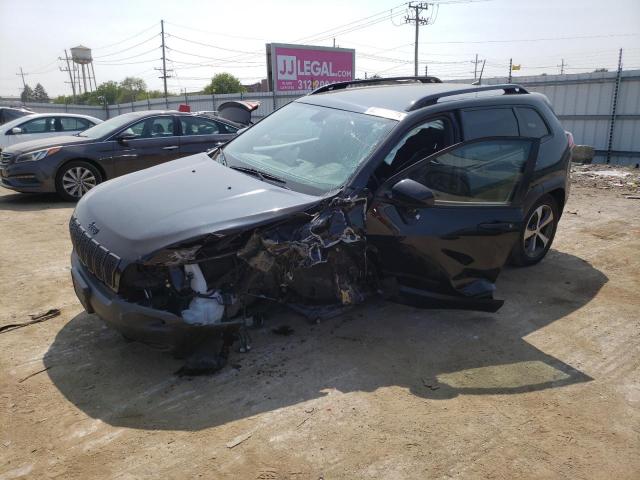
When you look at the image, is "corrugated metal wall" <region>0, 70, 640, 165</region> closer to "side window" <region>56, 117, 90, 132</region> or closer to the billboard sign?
"side window" <region>56, 117, 90, 132</region>

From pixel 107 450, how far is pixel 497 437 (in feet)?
6.73

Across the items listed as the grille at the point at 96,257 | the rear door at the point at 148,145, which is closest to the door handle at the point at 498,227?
the grille at the point at 96,257

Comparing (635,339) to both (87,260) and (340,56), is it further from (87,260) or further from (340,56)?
(340,56)

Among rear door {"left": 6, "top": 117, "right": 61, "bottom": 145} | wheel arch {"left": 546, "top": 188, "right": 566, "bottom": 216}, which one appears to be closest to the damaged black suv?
wheel arch {"left": 546, "top": 188, "right": 566, "bottom": 216}

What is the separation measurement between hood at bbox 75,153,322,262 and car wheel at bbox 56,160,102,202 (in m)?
4.89

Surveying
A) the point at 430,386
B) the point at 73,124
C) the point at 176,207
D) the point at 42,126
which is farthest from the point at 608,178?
the point at 42,126

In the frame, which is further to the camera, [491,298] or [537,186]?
[537,186]

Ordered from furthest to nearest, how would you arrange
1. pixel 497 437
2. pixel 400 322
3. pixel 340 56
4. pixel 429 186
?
pixel 340 56, pixel 400 322, pixel 429 186, pixel 497 437

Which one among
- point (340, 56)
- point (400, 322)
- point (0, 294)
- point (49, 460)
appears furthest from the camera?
point (340, 56)

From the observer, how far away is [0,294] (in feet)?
14.5

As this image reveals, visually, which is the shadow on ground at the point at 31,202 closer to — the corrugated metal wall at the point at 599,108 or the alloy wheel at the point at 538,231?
the alloy wheel at the point at 538,231

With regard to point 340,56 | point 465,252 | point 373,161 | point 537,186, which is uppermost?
point 340,56

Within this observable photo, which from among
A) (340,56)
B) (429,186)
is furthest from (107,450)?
(340,56)

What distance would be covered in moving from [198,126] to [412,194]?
666 centimetres
